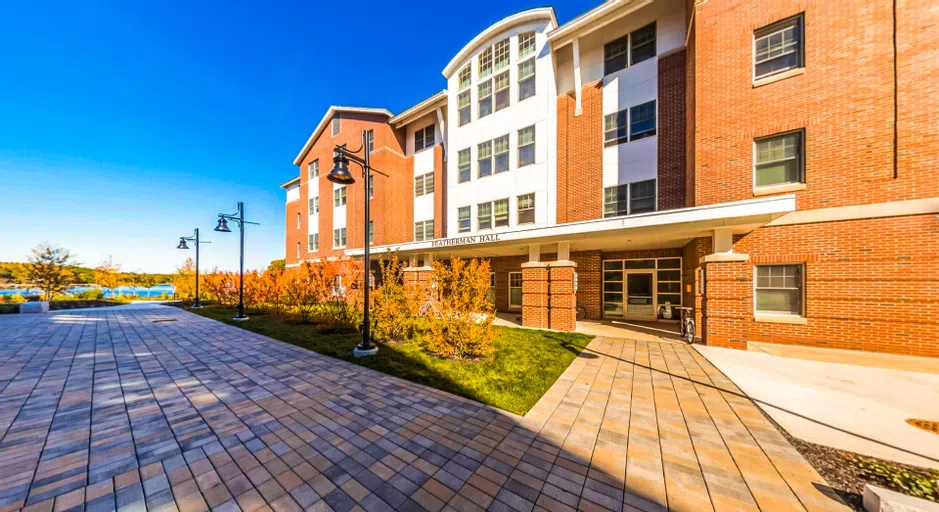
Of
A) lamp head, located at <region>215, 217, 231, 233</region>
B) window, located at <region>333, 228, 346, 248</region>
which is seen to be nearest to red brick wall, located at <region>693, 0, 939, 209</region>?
lamp head, located at <region>215, 217, 231, 233</region>

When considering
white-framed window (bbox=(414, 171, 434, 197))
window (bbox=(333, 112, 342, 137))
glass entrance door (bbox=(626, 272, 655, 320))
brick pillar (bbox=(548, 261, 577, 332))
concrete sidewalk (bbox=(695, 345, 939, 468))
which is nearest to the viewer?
concrete sidewalk (bbox=(695, 345, 939, 468))

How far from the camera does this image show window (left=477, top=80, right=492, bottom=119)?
15156 millimetres

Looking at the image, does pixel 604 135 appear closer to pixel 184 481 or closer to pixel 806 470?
pixel 806 470

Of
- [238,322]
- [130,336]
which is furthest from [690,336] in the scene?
[130,336]

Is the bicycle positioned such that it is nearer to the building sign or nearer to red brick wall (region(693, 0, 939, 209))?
red brick wall (region(693, 0, 939, 209))

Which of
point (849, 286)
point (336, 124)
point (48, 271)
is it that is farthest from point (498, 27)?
point (48, 271)

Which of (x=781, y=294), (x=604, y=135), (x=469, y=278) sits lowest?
(x=781, y=294)

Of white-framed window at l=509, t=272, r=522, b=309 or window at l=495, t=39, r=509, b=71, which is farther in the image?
white-framed window at l=509, t=272, r=522, b=309

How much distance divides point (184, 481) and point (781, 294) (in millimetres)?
13711

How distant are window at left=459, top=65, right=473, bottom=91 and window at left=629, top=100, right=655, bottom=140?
28.1 feet

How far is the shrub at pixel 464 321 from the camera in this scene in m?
7.28

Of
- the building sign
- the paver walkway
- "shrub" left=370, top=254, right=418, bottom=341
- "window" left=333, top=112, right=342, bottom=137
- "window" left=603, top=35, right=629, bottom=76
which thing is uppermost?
"window" left=333, top=112, right=342, bottom=137

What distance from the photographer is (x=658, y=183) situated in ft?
38.0

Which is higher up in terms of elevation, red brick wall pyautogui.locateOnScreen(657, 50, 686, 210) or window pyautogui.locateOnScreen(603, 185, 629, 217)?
red brick wall pyautogui.locateOnScreen(657, 50, 686, 210)
